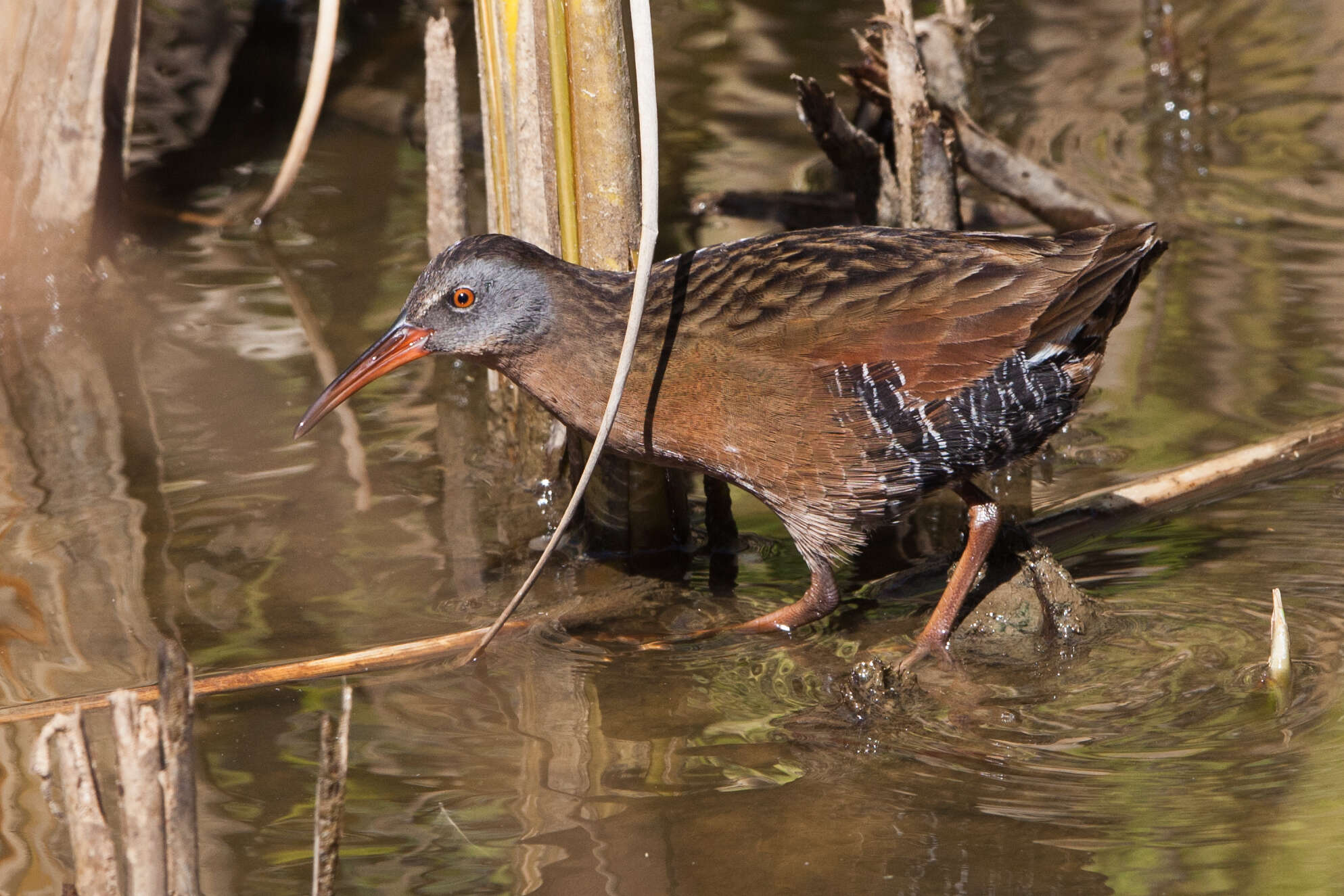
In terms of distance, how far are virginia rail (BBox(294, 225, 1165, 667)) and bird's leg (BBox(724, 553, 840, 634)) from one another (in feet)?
0.11

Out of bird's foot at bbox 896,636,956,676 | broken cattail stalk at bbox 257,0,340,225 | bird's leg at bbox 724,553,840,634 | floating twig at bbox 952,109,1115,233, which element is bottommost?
bird's foot at bbox 896,636,956,676

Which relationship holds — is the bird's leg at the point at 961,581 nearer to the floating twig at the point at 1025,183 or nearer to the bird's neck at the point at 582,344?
the bird's neck at the point at 582,344

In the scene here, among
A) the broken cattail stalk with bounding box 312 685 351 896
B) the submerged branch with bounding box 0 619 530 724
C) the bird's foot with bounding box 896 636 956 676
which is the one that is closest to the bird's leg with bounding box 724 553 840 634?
the bird's foot with bounding box 896 636 956 676

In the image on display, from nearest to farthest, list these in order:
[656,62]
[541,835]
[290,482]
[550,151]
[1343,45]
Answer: [541,835] → [550,151] → [290,482] → [1343,45] → [656,62]

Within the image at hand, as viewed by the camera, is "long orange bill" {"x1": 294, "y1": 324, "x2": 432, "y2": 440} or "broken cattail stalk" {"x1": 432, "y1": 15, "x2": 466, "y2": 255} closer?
"long orange bill" {"x1": 294, "y1": 324, "x2": 432, "y2": 440}

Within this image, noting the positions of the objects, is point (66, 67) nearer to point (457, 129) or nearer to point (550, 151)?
point (457, 129)

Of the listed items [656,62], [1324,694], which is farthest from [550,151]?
[656,62]

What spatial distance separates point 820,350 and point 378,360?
0.95m

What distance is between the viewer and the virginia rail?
→ 297cm

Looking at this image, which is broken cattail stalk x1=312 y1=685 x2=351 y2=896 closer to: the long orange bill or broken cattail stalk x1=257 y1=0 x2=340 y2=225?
the long orange bill

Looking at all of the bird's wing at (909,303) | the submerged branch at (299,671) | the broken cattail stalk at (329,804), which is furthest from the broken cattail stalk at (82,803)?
the bird's wing at (909,303)

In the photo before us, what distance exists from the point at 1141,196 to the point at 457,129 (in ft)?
7.97

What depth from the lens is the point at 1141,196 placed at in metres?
5.24

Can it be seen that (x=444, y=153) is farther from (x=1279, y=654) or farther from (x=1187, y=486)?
(x=1279, y=654)
